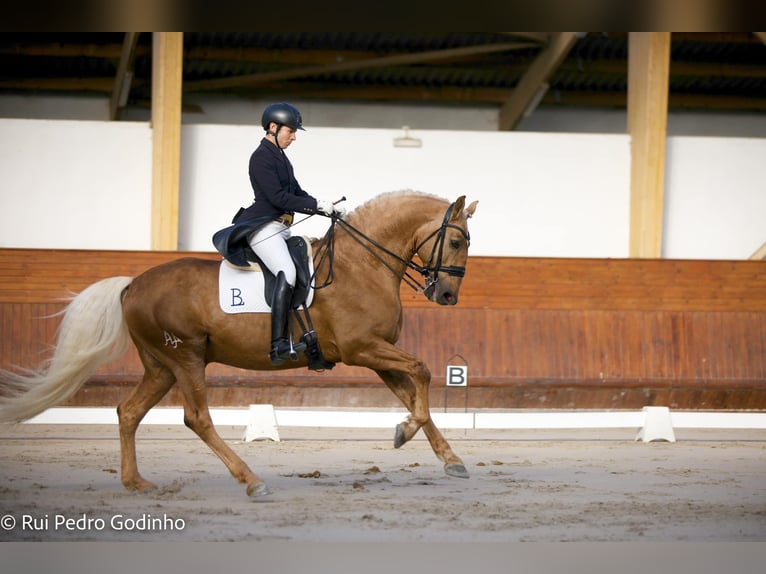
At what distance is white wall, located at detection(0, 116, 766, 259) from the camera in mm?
13016

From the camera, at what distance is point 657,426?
9.44 meters

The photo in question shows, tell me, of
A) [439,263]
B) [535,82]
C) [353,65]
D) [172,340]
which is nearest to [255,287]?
[172,340]

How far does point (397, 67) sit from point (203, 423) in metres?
12.4

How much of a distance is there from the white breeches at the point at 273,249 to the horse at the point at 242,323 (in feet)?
0.74

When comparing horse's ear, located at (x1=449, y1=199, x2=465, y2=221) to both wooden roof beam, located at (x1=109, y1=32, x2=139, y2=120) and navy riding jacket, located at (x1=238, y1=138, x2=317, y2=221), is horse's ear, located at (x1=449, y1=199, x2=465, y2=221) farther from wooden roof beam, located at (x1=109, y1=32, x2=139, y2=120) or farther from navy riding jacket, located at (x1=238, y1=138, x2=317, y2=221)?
wooden roof beam, located at (x1=109, y1=32, x2=139, y2=120)

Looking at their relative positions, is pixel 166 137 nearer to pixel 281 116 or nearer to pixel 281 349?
pixel 281 116

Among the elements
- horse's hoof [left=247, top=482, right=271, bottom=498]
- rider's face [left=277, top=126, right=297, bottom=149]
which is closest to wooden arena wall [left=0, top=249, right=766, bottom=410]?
rider's face [left=277, top=126, right=297, bottom=149]

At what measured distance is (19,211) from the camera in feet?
42.8

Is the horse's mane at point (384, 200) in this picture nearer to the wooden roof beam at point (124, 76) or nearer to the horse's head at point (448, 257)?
the horse's head at point (448, 257)

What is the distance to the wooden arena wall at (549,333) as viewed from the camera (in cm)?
1204

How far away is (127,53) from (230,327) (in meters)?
9.91

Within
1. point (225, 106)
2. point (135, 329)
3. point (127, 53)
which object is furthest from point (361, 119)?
point (135, 329)

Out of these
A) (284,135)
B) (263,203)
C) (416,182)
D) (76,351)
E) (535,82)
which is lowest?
(76,351)
